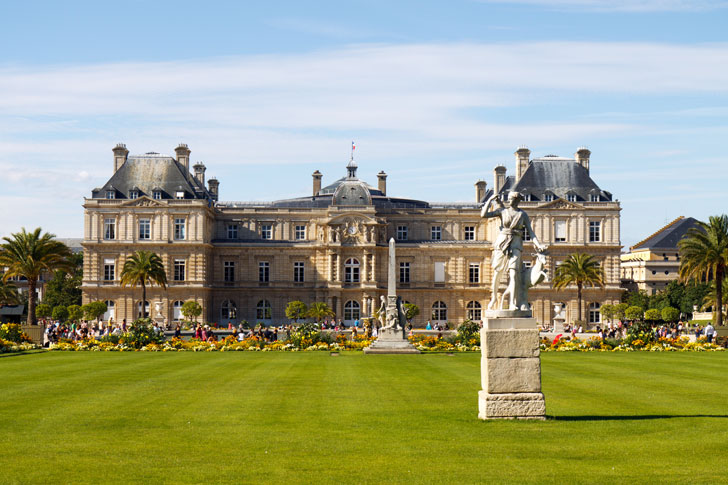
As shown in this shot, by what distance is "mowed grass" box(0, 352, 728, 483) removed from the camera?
46.8 ft

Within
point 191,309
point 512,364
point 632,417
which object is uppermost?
point 512,364

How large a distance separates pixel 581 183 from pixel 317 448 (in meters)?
86.0

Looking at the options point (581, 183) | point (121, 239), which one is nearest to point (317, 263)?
point (121, 239)

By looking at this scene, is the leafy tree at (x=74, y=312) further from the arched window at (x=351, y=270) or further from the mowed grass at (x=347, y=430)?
the mowed grass at (x=347, y=430)

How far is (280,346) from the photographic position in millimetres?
50219

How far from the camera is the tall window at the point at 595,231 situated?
316 feet

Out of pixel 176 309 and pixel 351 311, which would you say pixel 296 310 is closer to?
pixel 351 311

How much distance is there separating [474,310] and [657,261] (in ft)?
170

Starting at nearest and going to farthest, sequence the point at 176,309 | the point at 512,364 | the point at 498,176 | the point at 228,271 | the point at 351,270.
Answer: the point at 512,364 < the point at 176,309 < the point at 351,270 < the point at 228,271 < the point at 498,176

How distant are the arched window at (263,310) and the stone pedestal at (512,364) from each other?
8049 centimetres

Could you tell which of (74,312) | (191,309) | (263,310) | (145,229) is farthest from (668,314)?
(74,312)

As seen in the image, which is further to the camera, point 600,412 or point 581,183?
point 581,183

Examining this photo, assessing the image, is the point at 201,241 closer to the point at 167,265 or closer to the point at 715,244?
the point at 167,265

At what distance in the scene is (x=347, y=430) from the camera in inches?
718
